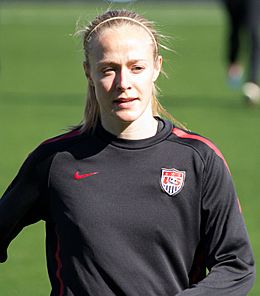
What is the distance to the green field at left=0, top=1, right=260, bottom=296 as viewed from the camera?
7.88m

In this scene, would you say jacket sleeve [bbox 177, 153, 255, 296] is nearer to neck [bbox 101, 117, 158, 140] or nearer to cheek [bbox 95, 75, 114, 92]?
neck [bbox 101, 117, 158, 140]

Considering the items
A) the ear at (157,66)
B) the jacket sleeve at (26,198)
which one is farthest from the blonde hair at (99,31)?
the jacket sleeve at (26,198)

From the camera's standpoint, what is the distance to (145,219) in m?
4.04

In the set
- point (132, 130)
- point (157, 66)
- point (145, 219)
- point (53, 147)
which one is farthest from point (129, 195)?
point (157, 66)

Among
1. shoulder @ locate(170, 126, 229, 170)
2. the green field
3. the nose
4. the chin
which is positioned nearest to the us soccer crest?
shoulder @ locate(170, 126, 229, 170)

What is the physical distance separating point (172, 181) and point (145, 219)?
0.16m

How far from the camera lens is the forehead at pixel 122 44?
4.05m

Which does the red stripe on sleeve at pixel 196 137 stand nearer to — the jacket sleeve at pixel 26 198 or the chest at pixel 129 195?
the chest at pixel 129 195


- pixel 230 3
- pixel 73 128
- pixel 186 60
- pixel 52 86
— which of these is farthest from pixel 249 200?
pixel 186 60

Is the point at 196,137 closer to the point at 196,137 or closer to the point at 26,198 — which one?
the point at 196,137

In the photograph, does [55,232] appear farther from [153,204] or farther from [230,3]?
[230,3]

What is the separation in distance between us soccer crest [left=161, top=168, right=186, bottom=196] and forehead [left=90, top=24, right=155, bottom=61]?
0.42 meters

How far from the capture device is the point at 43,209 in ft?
13.9

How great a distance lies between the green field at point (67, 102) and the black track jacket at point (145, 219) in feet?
2.49
